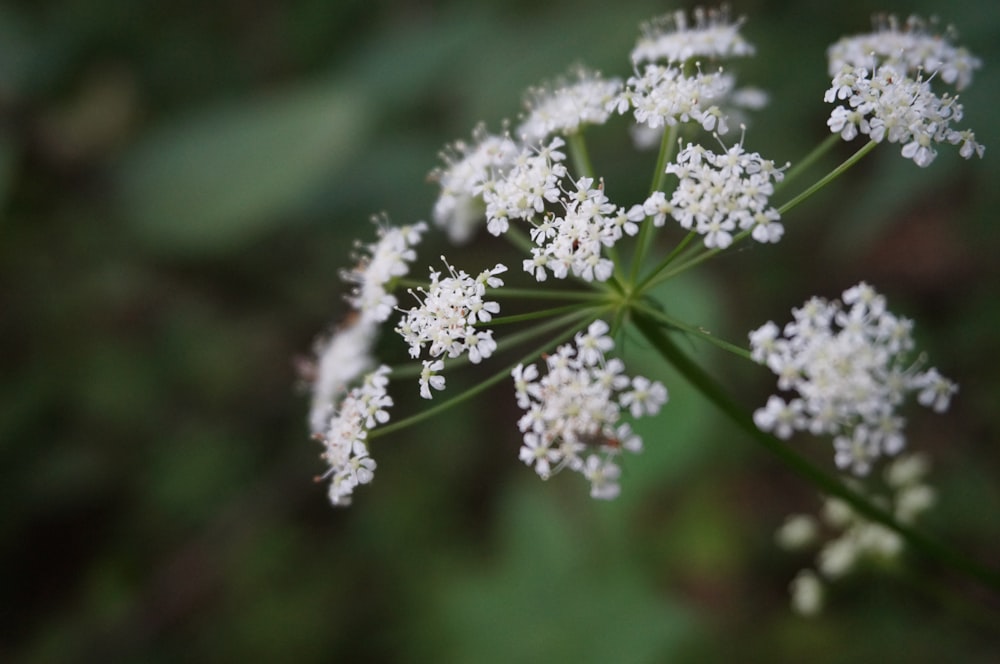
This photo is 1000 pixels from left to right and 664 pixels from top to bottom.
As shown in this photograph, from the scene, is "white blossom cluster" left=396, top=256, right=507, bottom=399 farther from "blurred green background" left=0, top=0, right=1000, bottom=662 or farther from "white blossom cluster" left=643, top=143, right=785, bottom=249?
"blurred green background" left=0, top=0, right=1000, bottom=662

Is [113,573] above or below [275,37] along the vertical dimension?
below

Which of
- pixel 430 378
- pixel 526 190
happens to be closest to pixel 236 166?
pixel 526 190

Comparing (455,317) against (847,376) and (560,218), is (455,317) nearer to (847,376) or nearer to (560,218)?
(560,218)

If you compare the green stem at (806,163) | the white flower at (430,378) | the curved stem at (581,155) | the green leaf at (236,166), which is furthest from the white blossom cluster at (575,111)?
the green leaf at (236,166)

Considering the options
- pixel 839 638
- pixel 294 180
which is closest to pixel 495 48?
pixel 294 180

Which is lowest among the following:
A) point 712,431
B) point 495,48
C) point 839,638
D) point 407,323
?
point 839,638

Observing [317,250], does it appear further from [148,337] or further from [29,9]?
[29,9]
